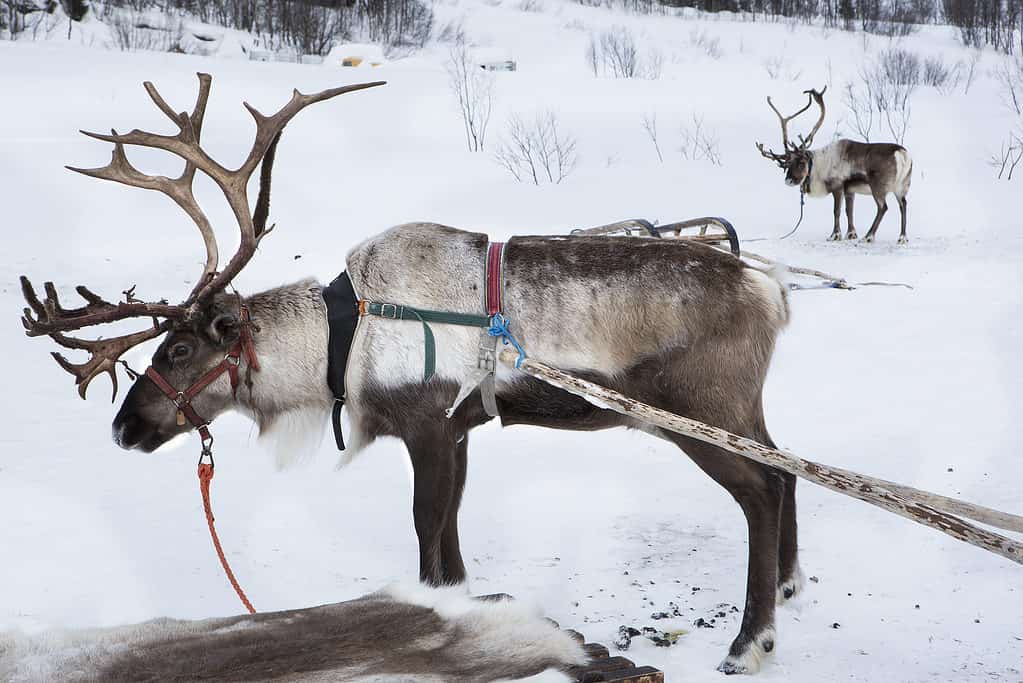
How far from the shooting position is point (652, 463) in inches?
224

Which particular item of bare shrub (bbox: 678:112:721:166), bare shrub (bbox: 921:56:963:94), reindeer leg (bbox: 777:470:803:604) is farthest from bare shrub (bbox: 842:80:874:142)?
reindeer leg (bbox: 777:470:803:604)

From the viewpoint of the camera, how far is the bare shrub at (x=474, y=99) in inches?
645

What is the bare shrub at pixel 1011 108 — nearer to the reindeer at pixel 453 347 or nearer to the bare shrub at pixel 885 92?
the bare shrub at pixel 885 92

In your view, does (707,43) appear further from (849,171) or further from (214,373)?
(214,373)

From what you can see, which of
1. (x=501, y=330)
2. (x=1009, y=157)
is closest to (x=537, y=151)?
(x=1009, y=157)

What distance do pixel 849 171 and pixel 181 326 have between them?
11.8 m

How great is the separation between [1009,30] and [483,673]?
30.3 m

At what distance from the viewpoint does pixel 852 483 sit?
8.30 feet

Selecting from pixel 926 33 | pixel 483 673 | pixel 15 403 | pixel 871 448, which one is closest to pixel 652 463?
pixel 871 448

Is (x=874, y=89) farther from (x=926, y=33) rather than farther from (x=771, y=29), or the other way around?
(x=926, y=33)

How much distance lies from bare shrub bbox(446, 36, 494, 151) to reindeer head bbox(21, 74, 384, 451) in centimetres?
1249

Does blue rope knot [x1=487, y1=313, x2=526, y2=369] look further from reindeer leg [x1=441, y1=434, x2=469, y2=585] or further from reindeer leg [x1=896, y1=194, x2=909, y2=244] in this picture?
reindeer leg [x1=896, y1=194, x2=909, y2=244]

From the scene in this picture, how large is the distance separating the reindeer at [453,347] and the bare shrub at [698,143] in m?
13.3

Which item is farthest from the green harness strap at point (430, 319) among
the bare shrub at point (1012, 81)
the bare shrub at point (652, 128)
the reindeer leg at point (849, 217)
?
the bare shrub at point (1012, 81)
